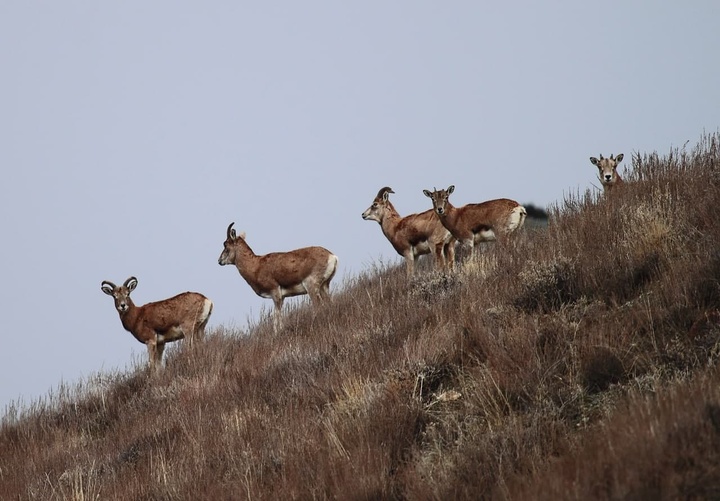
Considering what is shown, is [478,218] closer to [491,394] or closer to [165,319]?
[165,319]

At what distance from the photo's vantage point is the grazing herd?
55.9ft

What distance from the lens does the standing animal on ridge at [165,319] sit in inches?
669

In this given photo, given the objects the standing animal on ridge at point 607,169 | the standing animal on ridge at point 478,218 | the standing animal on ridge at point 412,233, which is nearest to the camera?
the standing animal on ridge at point 478,218

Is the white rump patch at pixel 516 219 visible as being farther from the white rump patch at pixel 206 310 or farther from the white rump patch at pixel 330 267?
the white rump patch at pixel 206 310

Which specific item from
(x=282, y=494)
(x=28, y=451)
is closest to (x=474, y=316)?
(x=282, y=494)

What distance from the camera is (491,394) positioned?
7180 mm

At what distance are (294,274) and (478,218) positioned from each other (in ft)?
12.3

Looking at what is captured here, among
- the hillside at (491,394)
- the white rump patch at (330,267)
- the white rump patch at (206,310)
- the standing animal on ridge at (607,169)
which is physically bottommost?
the hillside at (491,394)

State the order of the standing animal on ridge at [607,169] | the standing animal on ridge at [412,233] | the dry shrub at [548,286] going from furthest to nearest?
the standing animal on ridge at [412,233] → the standing animal on ridge at [607,169] → the dry shrub at [548,286]

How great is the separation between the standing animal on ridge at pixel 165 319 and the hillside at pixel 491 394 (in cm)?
359

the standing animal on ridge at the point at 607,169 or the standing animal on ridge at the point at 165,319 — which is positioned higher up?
the standing animal on ridge at the point at 607,169

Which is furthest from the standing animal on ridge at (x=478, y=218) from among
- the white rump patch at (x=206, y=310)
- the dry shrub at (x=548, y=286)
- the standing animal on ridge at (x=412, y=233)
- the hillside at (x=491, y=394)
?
the dry shrub at (x=548, y=286)

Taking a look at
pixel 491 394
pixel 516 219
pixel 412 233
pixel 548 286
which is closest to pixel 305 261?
pixel 412 233

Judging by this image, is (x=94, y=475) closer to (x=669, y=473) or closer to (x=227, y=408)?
(x=227, y=408)
